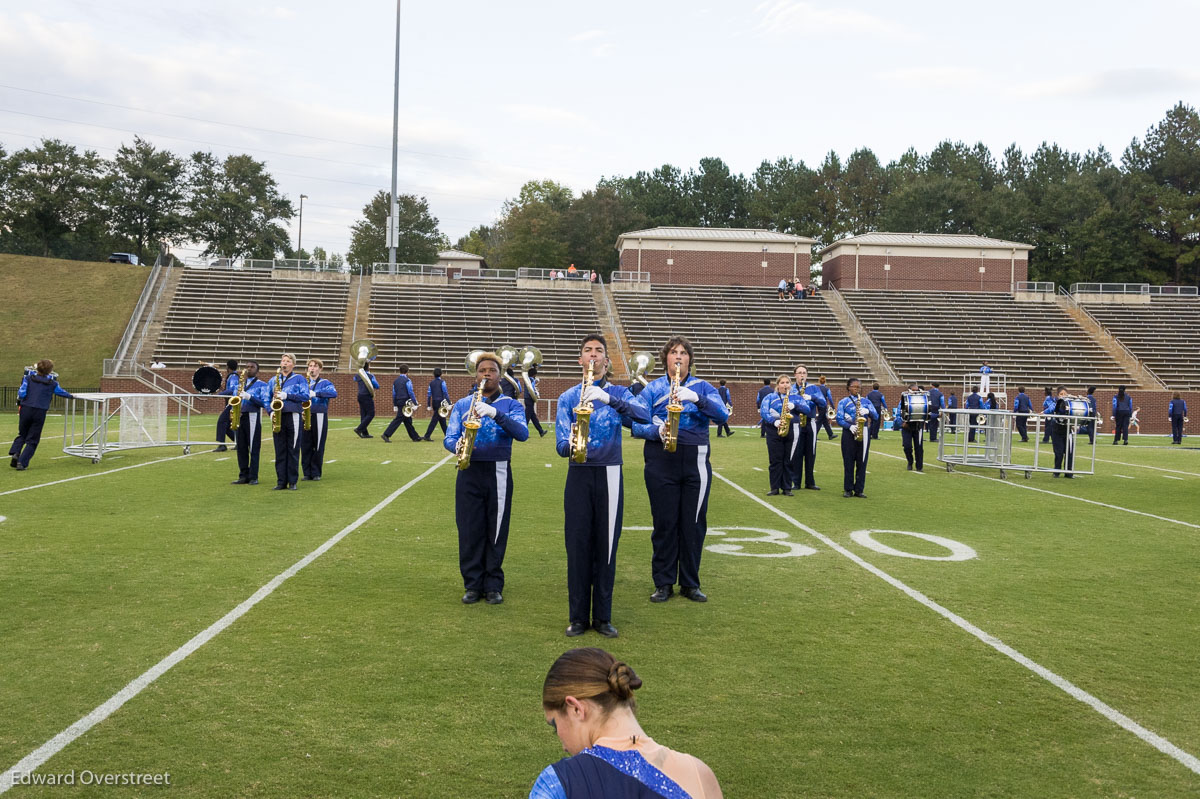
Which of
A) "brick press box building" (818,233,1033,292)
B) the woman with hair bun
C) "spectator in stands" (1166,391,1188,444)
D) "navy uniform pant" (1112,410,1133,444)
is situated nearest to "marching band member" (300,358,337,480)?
the woman with hair bun

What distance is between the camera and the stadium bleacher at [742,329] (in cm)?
3828

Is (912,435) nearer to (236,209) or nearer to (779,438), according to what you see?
(779,438)

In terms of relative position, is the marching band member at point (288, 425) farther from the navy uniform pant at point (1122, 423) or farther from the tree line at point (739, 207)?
the tree line at point (739, 207)

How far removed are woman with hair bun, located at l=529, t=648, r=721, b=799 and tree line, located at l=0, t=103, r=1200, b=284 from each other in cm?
6640

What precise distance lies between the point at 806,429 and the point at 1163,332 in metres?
36.3

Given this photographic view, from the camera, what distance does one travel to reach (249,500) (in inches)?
452

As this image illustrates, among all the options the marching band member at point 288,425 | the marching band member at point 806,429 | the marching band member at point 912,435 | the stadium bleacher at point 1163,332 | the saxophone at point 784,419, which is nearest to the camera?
the marching band member at point 288,425

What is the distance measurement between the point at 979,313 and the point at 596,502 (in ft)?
140

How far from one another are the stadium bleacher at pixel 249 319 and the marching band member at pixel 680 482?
31045 mm

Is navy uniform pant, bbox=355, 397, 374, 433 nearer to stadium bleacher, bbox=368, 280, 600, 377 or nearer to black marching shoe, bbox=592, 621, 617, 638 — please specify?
stadium bleacher, bbox=368, 280, 600, 377

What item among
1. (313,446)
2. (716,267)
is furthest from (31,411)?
(716,267)

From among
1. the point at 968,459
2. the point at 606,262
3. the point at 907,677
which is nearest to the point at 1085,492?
the point at 968,459

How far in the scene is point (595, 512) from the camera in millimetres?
5812

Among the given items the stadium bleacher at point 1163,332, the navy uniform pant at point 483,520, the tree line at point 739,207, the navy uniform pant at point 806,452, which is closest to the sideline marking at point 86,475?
the navy uniform pant at point 483,520
